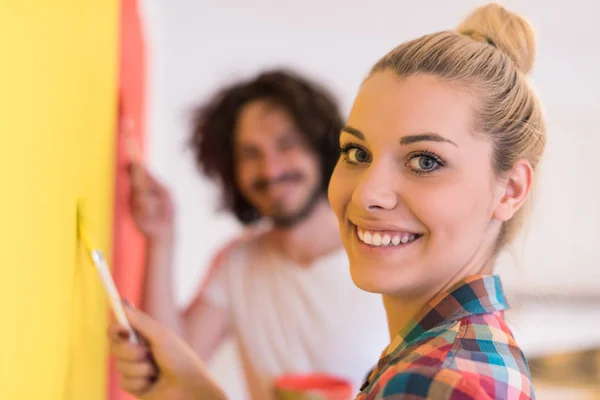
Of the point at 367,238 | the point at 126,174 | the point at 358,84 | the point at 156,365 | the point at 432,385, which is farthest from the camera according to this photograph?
the point at 358,84

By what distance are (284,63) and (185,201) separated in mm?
890

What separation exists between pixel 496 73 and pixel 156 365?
2.36 ft

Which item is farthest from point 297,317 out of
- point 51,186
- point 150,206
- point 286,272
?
point 51,186

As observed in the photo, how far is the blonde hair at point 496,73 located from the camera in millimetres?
793

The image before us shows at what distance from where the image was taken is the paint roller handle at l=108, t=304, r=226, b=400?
1.01 m

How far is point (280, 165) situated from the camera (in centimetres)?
166

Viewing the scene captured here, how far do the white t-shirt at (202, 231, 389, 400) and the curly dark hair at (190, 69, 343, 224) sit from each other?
25cm

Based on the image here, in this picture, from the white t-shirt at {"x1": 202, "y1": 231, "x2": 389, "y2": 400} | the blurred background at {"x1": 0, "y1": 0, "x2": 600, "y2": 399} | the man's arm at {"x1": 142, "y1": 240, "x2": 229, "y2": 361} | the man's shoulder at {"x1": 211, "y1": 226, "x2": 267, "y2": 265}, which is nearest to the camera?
the man's arm at {"x1": 142, "y1": 240, "x2": 229, "y2": 361}

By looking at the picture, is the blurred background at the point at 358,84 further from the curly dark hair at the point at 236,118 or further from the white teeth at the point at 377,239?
the white teeth at the point at 377,239

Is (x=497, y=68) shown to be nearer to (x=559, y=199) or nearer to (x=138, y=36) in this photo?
(x=138, y=36)

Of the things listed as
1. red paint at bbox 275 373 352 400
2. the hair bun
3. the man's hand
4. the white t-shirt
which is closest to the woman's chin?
the hair bun

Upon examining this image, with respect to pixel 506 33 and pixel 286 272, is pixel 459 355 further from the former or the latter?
pixel 286 272

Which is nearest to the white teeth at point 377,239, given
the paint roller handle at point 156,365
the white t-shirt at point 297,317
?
the paint roller handle at point 156,365

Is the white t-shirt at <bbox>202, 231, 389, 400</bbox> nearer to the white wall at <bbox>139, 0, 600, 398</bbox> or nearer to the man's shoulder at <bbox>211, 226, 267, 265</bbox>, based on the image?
the man's shoulder at <bbox>211, 226, 267, 265</bbox>
